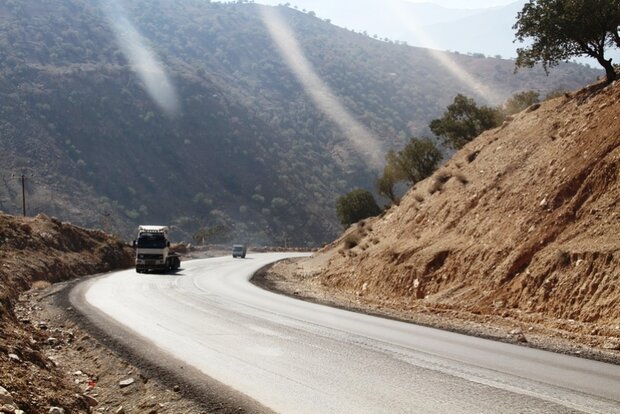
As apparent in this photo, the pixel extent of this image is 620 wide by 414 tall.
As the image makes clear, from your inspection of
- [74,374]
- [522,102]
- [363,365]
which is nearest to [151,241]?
[74,374]

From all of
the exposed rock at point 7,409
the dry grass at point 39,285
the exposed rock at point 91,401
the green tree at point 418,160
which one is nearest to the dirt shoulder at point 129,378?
the exposed rock at point 91,401

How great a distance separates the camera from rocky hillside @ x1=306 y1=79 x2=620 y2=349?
16906 mm

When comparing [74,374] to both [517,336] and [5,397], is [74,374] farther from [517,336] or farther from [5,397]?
[517,336]

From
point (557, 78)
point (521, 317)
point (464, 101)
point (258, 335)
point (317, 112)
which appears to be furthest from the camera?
point (557, 78)

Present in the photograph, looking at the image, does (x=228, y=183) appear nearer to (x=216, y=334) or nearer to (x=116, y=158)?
(x=116, y=158)

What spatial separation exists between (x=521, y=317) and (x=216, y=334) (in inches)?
338

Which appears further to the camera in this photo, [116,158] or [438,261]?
[116,158]

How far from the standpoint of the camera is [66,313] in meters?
19.0

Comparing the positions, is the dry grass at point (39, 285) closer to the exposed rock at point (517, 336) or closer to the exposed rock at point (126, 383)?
the exposed rock at point (126, 383)

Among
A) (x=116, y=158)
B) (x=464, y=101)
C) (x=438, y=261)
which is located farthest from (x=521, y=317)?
(x=116, y=158)

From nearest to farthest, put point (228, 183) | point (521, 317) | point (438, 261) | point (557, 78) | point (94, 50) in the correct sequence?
point (521, 317), point (438, 261), point (228, 183), point (94, 50), point (557, 78)

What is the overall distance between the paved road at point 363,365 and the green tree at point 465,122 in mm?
32926

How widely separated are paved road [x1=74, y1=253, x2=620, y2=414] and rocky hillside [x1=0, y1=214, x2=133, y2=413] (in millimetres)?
2316

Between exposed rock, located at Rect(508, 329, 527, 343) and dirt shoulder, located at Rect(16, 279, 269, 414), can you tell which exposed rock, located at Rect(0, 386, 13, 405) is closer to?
dirt shoulder, located at Rect(16, 279, 269, 414)
